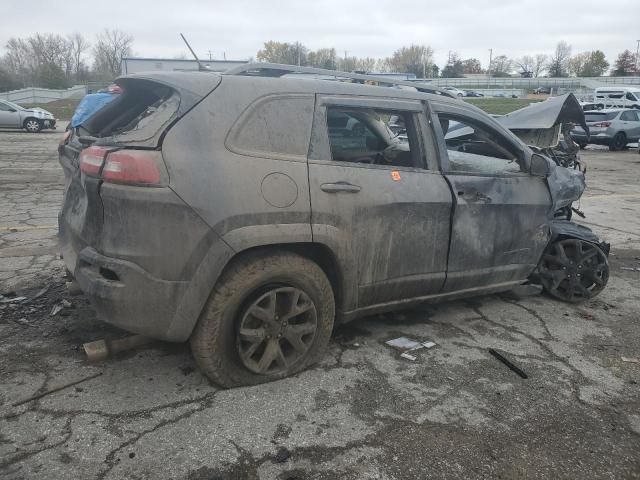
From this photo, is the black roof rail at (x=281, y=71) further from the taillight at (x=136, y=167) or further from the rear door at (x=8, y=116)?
the rear door at (x=8, y=116)

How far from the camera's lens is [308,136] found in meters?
3.01

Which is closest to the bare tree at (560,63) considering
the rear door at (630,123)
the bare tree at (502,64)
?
the bare tree at (502,64)

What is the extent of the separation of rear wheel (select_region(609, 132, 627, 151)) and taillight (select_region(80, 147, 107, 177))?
76.6 ft

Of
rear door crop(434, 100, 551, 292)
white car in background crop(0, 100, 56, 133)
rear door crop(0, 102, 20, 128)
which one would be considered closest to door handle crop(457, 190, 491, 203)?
rear door crop(434, 100, 551, 292)

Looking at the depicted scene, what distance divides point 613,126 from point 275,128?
887 inches

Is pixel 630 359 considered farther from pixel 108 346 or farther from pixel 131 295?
pixel 108 346

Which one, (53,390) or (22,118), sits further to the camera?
(22,118)

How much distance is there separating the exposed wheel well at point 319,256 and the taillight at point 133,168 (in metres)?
0.60

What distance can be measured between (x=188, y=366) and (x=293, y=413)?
32.0 inches

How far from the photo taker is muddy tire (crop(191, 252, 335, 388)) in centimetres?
279

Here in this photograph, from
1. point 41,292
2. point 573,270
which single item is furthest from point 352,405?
point 41,292

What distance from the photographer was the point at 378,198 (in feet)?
10.5

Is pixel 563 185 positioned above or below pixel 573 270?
above

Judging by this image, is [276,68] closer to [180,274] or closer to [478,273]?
[180,274]
